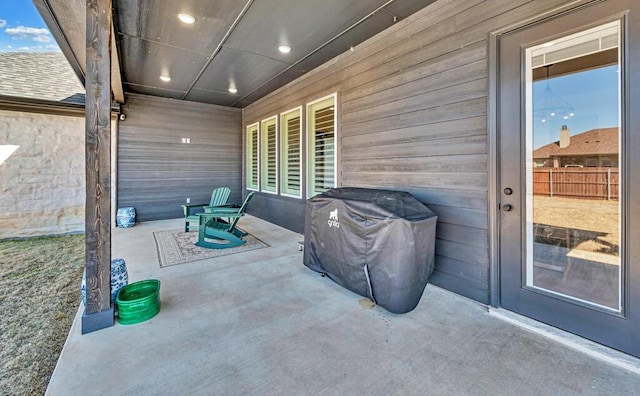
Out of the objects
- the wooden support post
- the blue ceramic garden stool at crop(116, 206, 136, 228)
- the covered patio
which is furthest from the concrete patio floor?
the blue ceramic garden stool at crop(116, 206, 136, 228)

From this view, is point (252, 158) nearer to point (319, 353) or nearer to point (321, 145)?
point (321, 145)

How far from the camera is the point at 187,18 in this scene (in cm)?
316

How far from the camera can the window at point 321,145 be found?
14.6ft

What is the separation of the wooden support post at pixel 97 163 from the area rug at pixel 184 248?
1440mm

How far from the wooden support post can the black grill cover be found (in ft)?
6.23

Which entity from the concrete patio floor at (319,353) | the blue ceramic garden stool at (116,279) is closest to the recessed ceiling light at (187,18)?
the blue ceramic garden stool at (116,279)

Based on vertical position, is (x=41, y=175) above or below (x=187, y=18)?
below

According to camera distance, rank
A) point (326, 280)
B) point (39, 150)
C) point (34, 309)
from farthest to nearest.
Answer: point (39, 150)
point (326, 280)
point (34, 309)

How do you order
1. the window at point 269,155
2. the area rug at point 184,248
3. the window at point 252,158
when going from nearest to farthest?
the area rug at point 184,248 → the window at point 269,155 → the window at point 252,158

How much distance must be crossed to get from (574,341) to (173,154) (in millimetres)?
7394

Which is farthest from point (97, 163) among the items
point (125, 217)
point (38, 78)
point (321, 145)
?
point (38, 78)

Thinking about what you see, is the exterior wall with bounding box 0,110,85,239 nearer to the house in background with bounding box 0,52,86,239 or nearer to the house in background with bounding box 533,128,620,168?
the house in background with bounding box 0,52,86,239

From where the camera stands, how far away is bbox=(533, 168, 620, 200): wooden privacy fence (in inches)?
73.8

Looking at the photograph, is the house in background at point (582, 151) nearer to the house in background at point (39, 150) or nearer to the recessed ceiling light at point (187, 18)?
the recessed ceiling light at point (187, 18)
